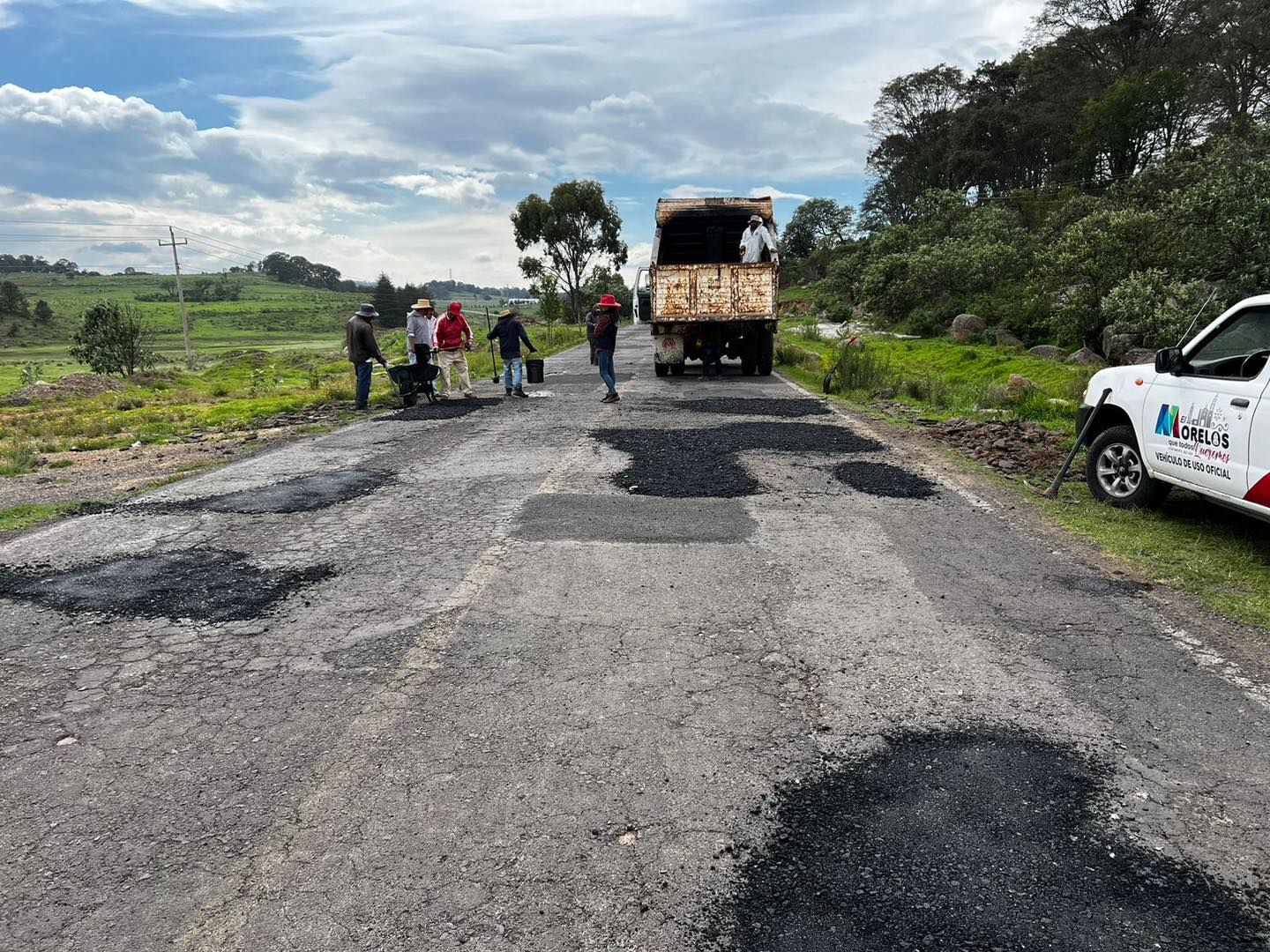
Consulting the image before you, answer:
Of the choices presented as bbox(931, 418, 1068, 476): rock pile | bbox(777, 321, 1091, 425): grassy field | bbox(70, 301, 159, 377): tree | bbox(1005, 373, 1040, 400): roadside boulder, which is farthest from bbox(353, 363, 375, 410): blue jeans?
bbox(70, 301, 159, 377): tree

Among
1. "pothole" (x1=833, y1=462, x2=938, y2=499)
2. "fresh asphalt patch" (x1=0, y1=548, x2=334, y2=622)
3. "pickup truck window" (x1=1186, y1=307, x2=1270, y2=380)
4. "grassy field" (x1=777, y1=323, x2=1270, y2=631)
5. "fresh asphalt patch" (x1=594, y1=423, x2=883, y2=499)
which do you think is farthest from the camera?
"fresh asphalt patch" (x1=594, y1=423, x2=883, y2=499)

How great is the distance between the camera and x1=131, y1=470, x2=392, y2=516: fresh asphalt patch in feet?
23.2

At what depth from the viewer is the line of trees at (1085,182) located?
1469cm

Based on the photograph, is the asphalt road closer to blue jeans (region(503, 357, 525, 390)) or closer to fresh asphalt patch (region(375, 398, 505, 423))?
fresh asphalt patch (region(375, 398, 505, 423))

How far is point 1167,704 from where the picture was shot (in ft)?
11.7

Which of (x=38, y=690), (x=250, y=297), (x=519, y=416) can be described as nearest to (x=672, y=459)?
(x=519, y=416)

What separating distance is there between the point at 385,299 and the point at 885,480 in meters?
96.5

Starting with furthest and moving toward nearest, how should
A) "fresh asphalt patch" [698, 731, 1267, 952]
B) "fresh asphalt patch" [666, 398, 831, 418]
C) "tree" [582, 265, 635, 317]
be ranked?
"tree" [582, 265, 635, 317] → "fresh asphalt patch" [666, 398, 831, 418] → "fresh asphalt patch" [698, 731, 1267, 952]

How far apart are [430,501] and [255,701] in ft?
12.0

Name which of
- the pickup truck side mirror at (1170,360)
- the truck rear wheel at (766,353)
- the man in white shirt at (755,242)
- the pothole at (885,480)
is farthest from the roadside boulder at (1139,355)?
the pickup truck side mirror at (1170,360)

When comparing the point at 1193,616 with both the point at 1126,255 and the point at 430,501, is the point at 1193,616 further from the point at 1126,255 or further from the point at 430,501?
the point at 1126,255

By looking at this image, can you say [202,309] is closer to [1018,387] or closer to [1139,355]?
[1018,387]

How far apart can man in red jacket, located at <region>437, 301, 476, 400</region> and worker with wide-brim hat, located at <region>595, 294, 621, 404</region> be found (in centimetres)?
255

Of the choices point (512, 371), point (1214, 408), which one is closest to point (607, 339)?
point (512, 371)
